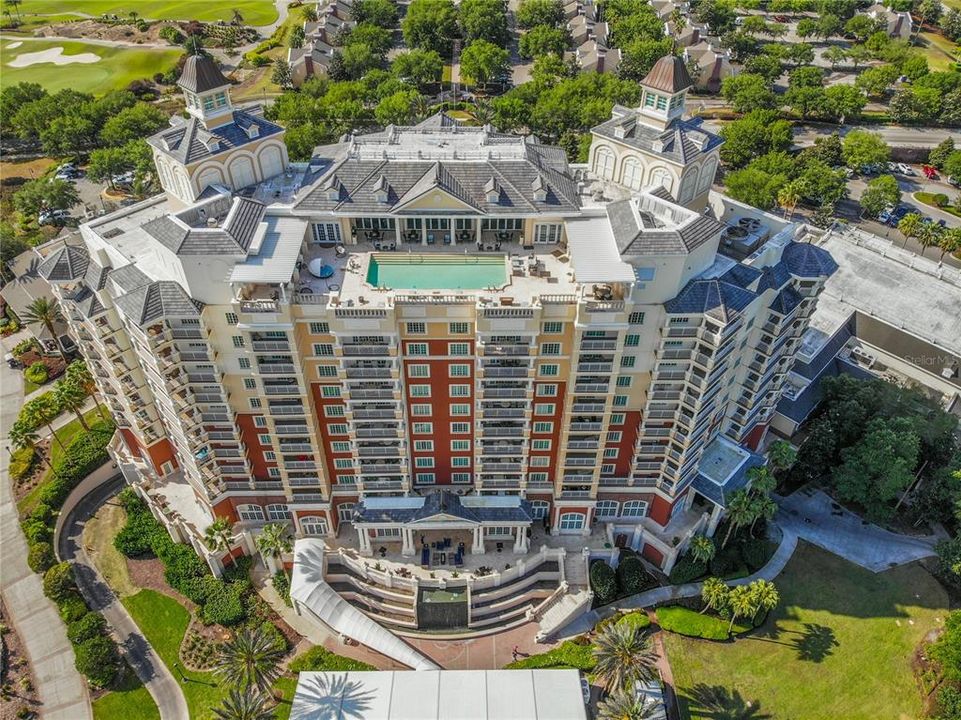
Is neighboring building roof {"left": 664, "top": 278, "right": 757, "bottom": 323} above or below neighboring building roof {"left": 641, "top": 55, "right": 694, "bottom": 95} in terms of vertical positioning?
below

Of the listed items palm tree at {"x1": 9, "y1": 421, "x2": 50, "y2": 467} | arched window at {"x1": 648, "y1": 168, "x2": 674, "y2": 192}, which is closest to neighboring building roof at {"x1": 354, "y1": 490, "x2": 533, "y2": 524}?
arched window at {"x1": 648, "y1": 168, "x2": 674, "y2": 192}

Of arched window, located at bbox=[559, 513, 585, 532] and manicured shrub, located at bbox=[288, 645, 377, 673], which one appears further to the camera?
arched window, located at bbox=[559, 513, 585, 532]

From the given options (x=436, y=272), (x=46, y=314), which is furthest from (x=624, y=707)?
(x=46, y=314)

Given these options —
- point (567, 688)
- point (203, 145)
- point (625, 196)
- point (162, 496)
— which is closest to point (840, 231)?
point (625, 196)

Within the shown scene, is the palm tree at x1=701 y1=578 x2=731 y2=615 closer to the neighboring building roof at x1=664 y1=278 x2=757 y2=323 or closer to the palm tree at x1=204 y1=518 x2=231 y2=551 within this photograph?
the neighboring building roof at x1=664 y1=278 x2=757 y2=323

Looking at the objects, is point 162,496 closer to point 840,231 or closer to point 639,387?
point 639,387

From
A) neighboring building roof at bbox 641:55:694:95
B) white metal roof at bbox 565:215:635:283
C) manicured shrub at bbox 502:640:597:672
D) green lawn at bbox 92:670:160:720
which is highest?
neighboring building roof at bbox 641:55:694:95

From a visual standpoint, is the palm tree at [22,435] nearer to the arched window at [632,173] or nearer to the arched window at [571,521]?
the arched window at [571,521]
